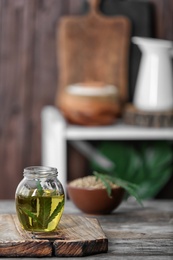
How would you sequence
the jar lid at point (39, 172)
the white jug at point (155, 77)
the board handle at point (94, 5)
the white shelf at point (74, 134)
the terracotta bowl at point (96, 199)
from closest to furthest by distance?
the jar lid at point (39, 172)
the terracotta bowl at point (96, 199)
the white shelf at point (74, 134)
the white jug at point (155, 77)
the board handle at point (94, 5)

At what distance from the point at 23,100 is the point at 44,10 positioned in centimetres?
43

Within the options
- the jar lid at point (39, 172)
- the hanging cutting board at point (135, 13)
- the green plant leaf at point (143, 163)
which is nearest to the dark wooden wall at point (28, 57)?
the hanging cutting board at point (135, 13)

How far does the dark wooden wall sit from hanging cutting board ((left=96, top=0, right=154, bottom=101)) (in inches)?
2.0

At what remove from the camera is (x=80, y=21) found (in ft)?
10.9

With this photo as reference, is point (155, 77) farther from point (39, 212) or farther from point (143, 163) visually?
point (39, 212)

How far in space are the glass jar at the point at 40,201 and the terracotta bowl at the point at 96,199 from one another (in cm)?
28

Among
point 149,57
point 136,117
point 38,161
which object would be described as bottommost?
point 38,161

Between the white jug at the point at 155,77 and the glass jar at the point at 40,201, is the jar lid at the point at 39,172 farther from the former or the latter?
the white jug at the point at 155,77

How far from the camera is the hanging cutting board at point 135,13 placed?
335 centimetres

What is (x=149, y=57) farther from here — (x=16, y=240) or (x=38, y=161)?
(x=16, y=240)

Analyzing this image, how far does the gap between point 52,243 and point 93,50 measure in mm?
1990

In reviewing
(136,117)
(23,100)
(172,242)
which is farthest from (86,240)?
(23,100)

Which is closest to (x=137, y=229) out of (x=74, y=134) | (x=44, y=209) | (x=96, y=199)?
(x=96, y=199)

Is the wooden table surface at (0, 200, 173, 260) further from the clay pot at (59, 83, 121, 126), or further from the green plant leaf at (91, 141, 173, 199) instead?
the green plant leaf at (91, 141, 173, 199)
